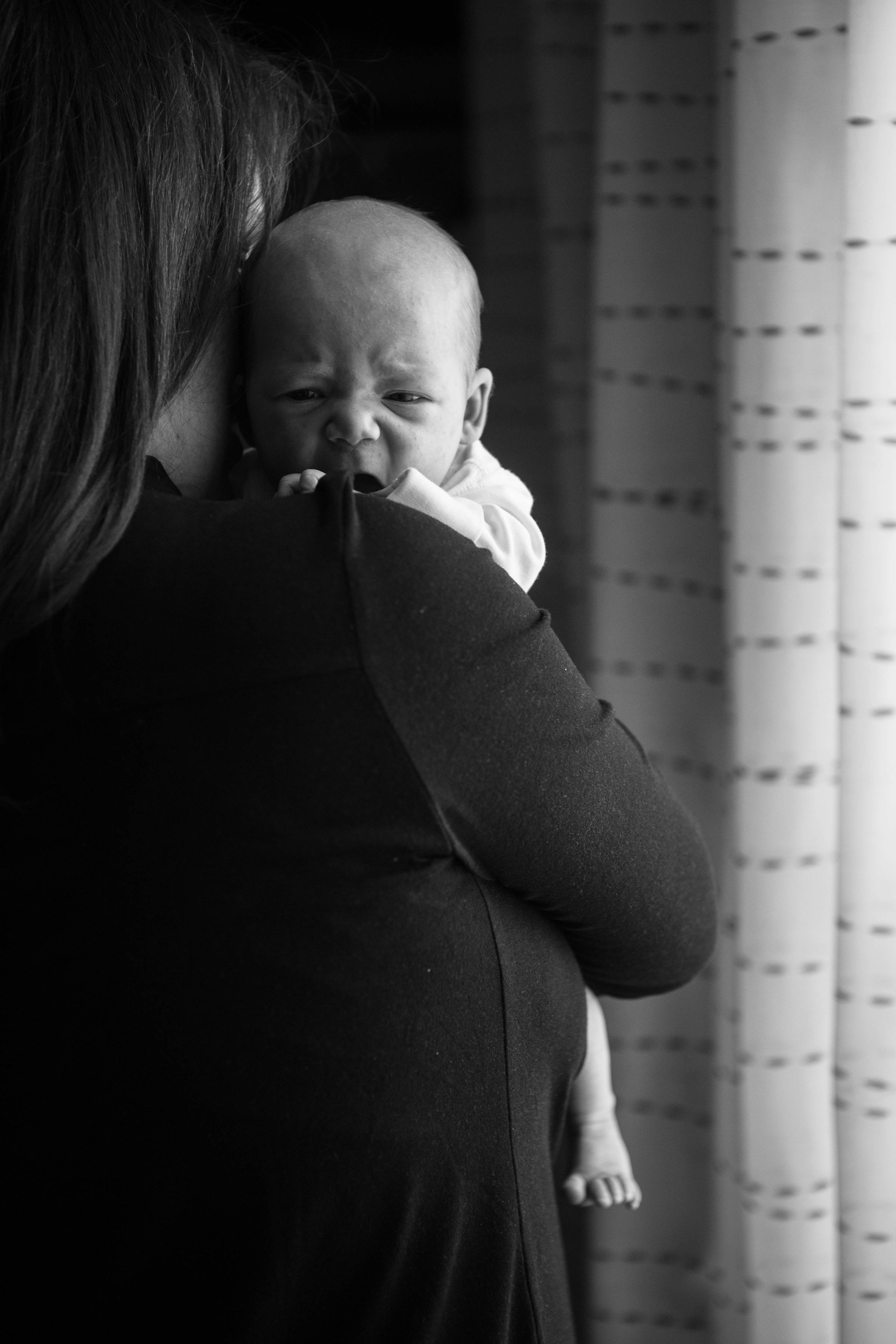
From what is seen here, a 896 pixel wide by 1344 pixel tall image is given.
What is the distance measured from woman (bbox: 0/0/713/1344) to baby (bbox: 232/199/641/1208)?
0.56ft

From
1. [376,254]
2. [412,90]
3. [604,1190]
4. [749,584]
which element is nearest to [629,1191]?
[604,1190]

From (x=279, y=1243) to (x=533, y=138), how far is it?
1828 millimetres

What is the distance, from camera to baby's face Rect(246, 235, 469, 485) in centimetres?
101

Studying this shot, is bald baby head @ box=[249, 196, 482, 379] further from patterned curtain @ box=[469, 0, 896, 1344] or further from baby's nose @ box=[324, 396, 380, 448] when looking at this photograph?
patterned curtain @ box=[469, 0, 896, 1344]

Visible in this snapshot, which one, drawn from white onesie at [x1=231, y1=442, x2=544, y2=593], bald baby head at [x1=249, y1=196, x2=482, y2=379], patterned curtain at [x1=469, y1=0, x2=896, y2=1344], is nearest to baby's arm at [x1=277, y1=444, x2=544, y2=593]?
white onesie at [x1=231, y1=442, x2=544, y2=593]

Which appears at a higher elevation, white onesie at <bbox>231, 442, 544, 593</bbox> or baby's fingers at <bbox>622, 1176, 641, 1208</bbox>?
white onesie at <bbox>231, 442, 544, 593</bbox>

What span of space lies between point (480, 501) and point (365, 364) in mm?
Result: 145

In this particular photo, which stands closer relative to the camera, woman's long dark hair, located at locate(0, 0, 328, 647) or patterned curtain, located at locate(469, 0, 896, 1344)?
woman's long dark hair, located at locate(0, 0, 328, 647)

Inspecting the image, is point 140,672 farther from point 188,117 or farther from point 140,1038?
point 188,117

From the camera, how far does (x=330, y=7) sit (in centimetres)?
257

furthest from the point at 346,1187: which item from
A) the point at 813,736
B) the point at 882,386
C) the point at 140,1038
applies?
the point at 882,386

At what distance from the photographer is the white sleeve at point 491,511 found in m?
0.93

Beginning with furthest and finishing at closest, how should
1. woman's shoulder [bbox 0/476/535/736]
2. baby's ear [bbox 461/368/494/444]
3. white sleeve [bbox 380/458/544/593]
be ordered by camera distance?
1. baby's ear [bbox 461/368/494/444]
2. white sleeve [bbox 380/458/544/593]
3. woman's shoulder [bbox 0/476/535/736]

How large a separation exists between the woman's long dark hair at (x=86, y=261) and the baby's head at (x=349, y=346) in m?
0.19
